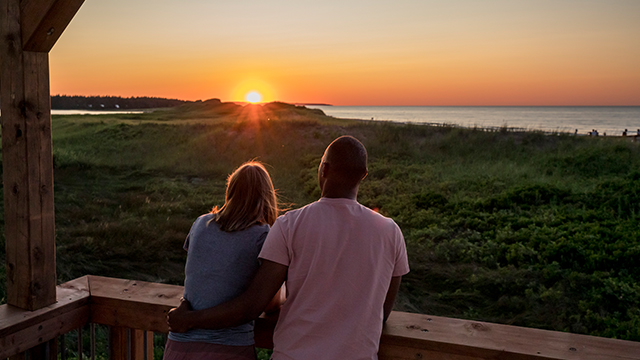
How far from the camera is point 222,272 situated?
7.16 ft

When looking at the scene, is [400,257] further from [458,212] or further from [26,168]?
[458,212]

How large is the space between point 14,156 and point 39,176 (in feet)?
0.54

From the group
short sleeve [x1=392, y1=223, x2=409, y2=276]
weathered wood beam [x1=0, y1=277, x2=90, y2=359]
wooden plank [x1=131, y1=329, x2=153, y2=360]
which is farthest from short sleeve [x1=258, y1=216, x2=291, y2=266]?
weathered wood beam [x1=0, y1=277, x2=90, y2=359]

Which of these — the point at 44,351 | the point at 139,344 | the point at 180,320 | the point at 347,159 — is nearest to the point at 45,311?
the point at 44,351

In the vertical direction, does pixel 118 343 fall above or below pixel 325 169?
below

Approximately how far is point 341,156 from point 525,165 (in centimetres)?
1720

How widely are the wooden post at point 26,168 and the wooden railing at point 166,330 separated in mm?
136

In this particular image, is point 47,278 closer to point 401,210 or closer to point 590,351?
point 590,351

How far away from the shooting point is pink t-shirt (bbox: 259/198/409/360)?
1.88 m

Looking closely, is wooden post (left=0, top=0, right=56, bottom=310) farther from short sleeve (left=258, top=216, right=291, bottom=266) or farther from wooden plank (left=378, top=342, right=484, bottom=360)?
wooden plank (left=378, top=342, right=484, bottom=360)

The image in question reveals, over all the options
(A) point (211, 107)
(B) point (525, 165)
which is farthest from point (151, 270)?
(A) point (211, 107)

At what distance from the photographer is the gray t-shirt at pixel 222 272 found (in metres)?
2.16

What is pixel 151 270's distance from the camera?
826 cm

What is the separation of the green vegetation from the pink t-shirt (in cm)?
268
